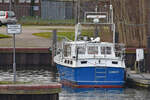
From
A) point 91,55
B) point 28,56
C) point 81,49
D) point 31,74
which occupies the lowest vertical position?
point 31,74

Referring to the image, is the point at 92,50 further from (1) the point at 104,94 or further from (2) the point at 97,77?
(1) the point at 104,94

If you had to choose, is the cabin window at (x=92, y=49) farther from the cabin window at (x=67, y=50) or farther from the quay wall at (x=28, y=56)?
the quay wall at (x=28, y=56)

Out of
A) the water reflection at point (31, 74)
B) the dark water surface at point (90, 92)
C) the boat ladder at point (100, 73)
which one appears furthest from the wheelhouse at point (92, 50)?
the water reflection at point (31, 74)

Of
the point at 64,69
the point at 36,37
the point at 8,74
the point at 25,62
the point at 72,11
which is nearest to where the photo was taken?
the point at 64,69

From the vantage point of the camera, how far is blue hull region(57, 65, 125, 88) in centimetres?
3569

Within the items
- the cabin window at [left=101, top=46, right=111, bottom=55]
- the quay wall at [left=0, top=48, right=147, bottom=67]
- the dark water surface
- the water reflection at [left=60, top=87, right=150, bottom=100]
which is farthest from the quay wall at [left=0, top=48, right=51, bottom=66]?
the water reflection at [left=60, top=87, right=150, bottom=100]

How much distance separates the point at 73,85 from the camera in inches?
1432

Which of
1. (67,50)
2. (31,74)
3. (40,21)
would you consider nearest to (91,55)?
(67,50)

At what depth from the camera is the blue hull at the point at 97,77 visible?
117 ft

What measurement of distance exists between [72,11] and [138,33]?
32.3 meters

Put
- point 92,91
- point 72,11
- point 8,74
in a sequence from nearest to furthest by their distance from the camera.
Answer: point 92,91, point 8,74, point 72,11

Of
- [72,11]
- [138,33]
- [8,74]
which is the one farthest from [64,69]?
[72,11]

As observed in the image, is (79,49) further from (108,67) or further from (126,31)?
(126,31)

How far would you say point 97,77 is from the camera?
35875mm
